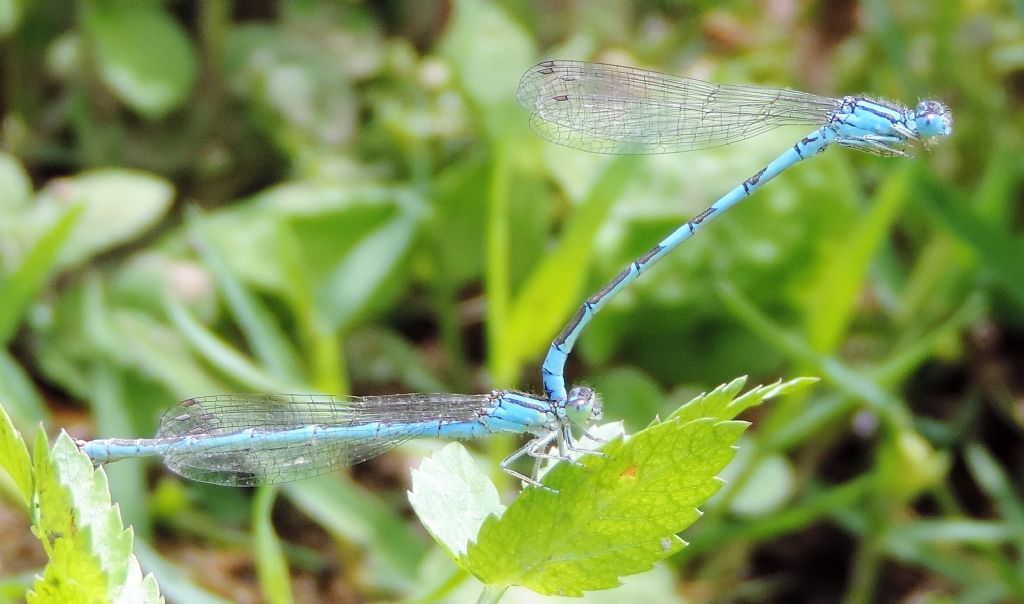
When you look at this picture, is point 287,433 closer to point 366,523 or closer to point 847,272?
point 366,523

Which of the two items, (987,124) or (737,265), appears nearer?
(737,265)

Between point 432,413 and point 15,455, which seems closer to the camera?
point 15,455

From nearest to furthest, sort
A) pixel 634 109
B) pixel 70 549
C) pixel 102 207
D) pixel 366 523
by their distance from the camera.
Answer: pixel 70 549 → pixel 634 109 → pixel 366 523 → pixel 102 207

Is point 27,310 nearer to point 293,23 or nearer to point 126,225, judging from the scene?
point 126,225

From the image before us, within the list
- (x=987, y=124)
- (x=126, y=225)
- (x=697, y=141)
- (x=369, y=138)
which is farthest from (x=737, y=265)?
(x=126, y=225)

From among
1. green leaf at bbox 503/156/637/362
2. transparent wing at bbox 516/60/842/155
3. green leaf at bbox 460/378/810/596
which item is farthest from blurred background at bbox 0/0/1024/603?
green leaf at bbox 460/378/810/596

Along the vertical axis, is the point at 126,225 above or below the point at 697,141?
above

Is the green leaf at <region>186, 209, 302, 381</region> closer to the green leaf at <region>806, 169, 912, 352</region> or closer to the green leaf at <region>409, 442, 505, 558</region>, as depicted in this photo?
the green leaf at <region>806, 169, 912, 352</region>

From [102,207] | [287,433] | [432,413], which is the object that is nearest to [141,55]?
[102,207]
